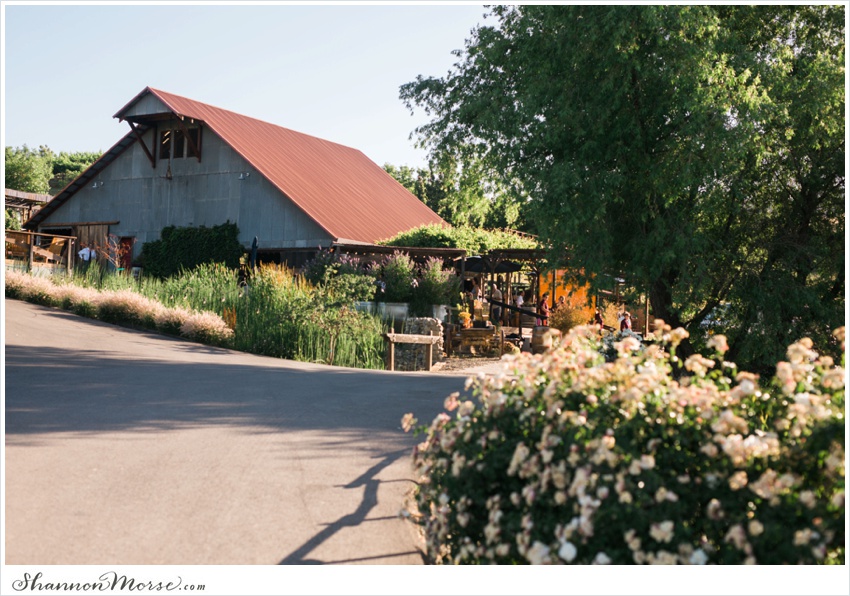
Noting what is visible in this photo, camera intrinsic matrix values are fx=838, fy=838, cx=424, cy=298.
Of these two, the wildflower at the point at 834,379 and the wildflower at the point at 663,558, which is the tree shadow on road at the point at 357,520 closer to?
the wildflower at the point at 663,558

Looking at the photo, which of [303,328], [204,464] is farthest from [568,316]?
[204,464]

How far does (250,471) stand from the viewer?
21.7ft

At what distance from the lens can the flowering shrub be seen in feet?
11.7

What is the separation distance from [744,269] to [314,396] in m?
8.33

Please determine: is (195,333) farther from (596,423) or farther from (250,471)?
(596,423)

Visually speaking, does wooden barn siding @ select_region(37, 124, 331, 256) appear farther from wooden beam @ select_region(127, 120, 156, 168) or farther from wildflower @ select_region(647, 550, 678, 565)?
wildflower @ select_region(647, 550, 678, 565)

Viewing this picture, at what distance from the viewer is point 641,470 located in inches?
151

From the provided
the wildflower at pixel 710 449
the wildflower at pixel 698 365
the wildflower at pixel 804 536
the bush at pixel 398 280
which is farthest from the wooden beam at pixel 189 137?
the wildflower at pixel 804 536

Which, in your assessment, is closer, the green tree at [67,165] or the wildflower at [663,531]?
the wildflower at [663,531]

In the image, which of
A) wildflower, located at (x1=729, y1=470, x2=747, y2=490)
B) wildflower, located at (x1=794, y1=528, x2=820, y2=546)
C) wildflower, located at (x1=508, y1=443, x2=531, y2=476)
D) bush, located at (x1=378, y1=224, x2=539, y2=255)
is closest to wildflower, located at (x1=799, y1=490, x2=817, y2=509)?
wildflower, located at (x1=794, y1=528, x2=820, y2=546)

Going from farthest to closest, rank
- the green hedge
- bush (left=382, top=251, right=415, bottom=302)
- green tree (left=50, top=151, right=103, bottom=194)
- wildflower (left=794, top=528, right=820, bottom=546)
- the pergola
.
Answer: green tree (left=50, top=151, right=103, bottom=194) → the pergola → the green hedge → bush (left=382, top=251, right=415, bottom=302) → wildflower (left=794, top=528, right=820, bottom=546)

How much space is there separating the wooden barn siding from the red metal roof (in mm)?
578

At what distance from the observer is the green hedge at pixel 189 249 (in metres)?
30.0

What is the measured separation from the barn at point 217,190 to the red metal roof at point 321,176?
7 cm
